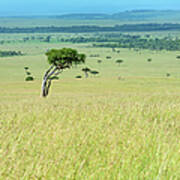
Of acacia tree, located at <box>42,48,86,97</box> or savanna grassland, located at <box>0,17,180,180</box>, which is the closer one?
savanna grassland, located at <box>0,17,180,180</box>

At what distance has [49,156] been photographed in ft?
18.4

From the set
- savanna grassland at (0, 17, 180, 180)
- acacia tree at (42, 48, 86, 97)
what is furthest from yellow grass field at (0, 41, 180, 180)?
acacia tree at (42, 48, 86, 97)

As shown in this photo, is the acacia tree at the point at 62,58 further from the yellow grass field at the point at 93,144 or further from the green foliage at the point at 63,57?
the yellow grass field at the point at 93,144

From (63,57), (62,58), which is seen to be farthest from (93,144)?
(62,58)

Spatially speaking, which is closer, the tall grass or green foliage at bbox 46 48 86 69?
the tall grass

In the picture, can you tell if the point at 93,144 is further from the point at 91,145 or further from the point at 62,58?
the point at 62,58

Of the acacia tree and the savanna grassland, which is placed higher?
the savanna grassland

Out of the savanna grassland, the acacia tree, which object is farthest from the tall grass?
the acacia tree

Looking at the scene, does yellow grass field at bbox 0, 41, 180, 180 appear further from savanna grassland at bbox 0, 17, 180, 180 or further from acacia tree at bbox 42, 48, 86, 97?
acacia tree at bbox 42, 48, 86, 97

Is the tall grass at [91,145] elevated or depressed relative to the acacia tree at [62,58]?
elevated

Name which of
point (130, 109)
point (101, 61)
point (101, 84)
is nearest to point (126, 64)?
point (101, 61)

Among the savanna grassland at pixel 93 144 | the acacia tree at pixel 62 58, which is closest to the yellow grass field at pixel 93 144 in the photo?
the savanna grassland at pixel 93 144

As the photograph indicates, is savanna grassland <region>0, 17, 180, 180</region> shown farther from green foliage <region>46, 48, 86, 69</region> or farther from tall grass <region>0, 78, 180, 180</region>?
green foliage <region>46, 48, 86, 69</region>

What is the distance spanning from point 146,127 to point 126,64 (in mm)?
154472
